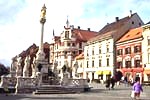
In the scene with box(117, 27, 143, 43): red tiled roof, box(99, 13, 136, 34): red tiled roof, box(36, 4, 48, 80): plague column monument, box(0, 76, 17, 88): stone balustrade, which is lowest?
box(0, 76, 17, 88): stone balustrade

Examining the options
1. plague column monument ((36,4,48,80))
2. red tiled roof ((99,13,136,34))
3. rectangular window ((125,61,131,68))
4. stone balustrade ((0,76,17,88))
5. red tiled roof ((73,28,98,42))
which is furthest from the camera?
red tiled roof ((73,28,98,42))

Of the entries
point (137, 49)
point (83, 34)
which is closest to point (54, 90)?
point (137, 49)

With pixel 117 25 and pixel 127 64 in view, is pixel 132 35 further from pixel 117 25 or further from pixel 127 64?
pixel 117 25

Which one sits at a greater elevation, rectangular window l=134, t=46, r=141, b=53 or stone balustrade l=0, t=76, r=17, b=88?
rectangular window l=134, t=46, r=141, b=53

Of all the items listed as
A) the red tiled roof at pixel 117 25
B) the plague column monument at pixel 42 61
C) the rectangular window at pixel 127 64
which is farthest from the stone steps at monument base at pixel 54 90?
the red tiled roof at pixel 117 25

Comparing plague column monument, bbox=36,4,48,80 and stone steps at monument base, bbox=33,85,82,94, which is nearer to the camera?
stone steps at monument base, bbox=33,85,82,94

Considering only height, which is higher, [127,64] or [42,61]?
[127,64]

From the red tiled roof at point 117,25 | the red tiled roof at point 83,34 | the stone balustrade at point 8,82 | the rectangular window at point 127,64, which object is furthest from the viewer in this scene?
the red tiled roof at point 83,34

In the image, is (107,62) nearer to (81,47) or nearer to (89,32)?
(81,47)

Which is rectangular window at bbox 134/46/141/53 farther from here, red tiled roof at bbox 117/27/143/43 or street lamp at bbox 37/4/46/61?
street lamp at bbox 37/4/46/61

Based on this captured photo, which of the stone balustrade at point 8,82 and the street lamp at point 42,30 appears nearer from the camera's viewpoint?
the stone balustrade at point 8,82

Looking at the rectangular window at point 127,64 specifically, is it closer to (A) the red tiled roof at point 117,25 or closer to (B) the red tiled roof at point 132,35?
(B) the red tiled roof at point 132,35

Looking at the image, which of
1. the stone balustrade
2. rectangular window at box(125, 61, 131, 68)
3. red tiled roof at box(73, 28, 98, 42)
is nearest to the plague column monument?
the stone balustrade

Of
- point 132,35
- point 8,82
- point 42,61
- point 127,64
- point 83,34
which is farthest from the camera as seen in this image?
point 83,34
